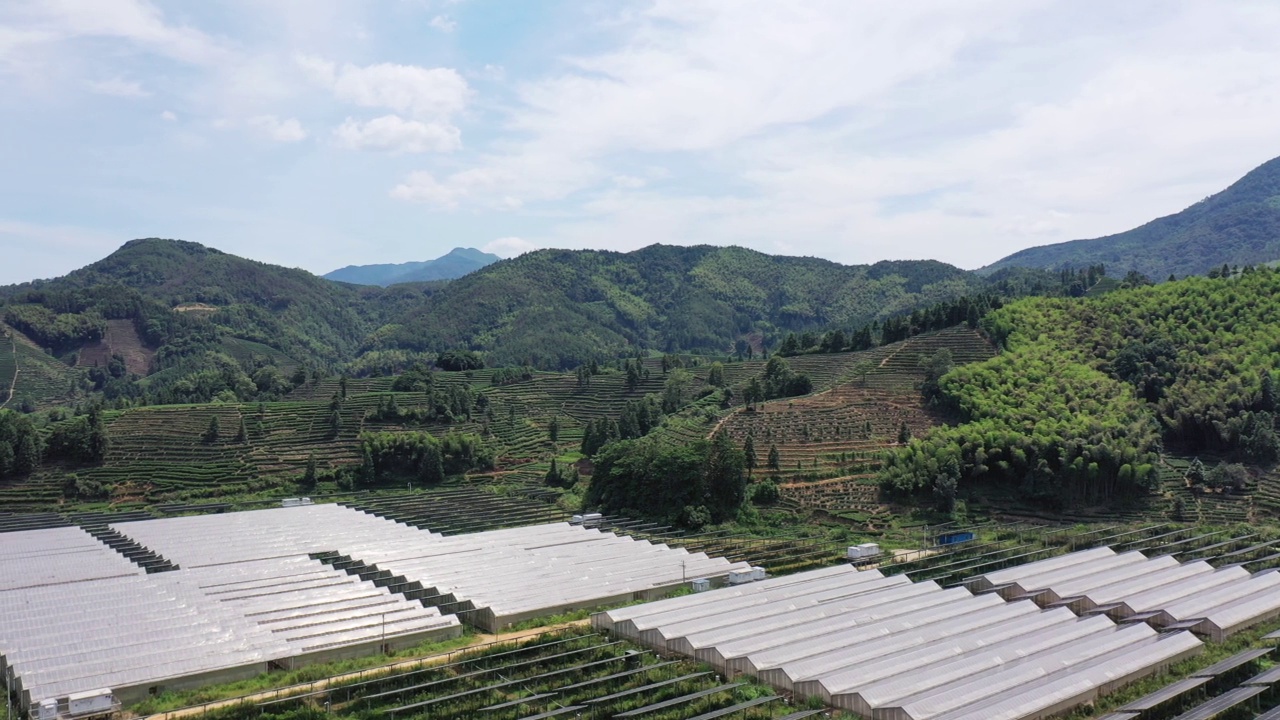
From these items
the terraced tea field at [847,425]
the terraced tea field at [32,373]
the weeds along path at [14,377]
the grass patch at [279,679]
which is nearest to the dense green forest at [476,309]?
the terraced tea field at [32,373]

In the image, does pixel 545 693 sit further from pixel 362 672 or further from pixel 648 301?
pixel 648 301

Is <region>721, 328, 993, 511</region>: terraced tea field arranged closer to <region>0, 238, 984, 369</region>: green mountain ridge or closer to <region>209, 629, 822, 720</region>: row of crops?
<region>209, 629, 822, 720</region>: row of crops

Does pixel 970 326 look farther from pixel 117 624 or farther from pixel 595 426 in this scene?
pixel 117 624

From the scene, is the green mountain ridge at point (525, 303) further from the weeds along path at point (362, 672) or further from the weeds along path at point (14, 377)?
the weeds along path at point (362, 672)

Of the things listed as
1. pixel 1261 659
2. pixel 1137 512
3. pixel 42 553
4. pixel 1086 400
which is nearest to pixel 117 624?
pixel 42 553

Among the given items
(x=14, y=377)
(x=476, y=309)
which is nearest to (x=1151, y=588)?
(x=14, y=377)

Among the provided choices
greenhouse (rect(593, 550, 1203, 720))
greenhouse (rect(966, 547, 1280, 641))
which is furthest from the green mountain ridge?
greenhouse (rect(593, 550, 1203, 720))
